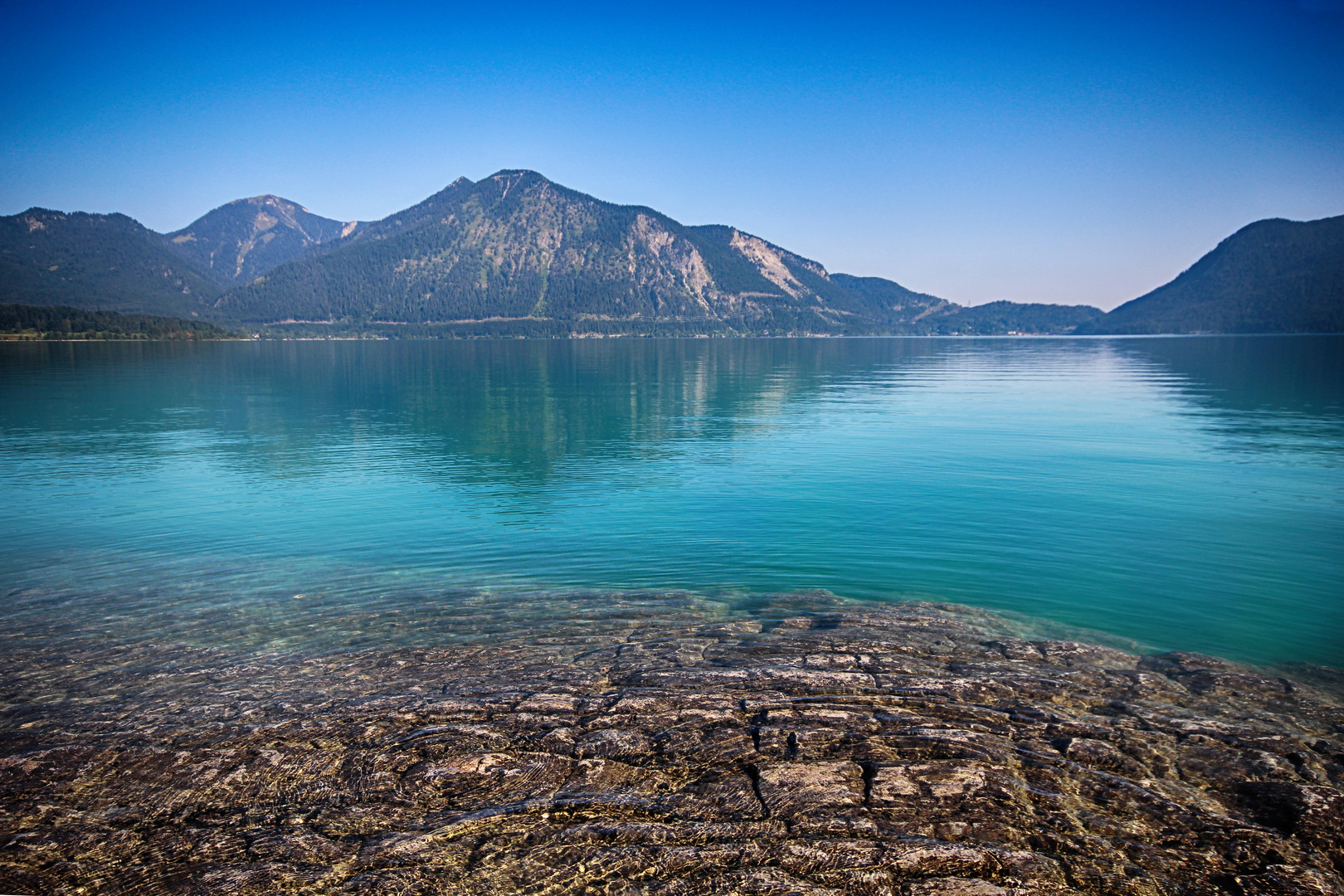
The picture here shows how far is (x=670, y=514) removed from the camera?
28516 millimetres

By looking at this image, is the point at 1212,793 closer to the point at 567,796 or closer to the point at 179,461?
the point at 567,796

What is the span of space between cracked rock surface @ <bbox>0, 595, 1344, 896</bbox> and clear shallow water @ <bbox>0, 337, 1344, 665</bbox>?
11.7 ft

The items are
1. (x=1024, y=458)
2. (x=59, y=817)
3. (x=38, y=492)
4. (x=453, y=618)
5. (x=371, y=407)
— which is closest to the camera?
(x=59, y=817)

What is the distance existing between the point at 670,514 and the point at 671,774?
18.9m

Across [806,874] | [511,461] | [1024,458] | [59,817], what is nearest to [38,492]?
[511,461]

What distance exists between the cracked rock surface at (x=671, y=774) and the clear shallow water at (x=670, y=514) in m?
3.56

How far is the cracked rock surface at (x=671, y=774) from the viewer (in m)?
8.06

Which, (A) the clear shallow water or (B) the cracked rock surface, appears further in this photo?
(A) the clear shallow water

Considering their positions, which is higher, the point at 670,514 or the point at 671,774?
the point at 671,774

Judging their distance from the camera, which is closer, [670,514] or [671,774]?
[671,774]

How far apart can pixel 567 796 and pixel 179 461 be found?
40098mm

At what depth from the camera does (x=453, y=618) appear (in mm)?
17375

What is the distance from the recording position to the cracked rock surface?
26.5 ft

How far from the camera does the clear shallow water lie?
1891 cm
